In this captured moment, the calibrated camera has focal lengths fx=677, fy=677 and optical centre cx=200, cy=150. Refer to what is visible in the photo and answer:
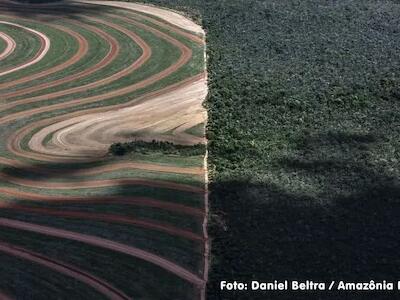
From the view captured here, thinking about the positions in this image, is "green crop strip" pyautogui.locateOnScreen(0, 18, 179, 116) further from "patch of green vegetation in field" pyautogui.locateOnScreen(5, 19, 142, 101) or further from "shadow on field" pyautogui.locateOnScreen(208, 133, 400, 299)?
"shadow on field" pyautogui.locateOnScreen(208, 133, 400, 299)

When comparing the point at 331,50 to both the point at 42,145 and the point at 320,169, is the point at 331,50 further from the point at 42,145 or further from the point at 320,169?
the point at 42,145

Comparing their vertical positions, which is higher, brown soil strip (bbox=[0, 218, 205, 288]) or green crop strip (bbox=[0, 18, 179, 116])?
green crop strip (bbox=[0, 18, 179, 116])

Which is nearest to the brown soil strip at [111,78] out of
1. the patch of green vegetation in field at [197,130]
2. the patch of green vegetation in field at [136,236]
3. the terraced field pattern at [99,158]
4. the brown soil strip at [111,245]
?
the terraced field pattern at [99,158]

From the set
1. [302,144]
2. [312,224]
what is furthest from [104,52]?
[312,224]

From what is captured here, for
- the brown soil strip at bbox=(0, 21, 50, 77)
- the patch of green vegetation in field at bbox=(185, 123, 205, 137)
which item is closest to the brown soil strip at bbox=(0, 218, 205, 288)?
the patch of green vegetation in field at bbox=(185, 123, 205, 137)

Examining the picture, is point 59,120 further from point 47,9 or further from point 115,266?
point 47,9

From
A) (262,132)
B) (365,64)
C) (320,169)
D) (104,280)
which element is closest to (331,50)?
(365,64)

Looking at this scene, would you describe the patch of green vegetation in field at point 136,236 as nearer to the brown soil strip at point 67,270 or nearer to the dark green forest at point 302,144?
the dark green forest at point 302,144
